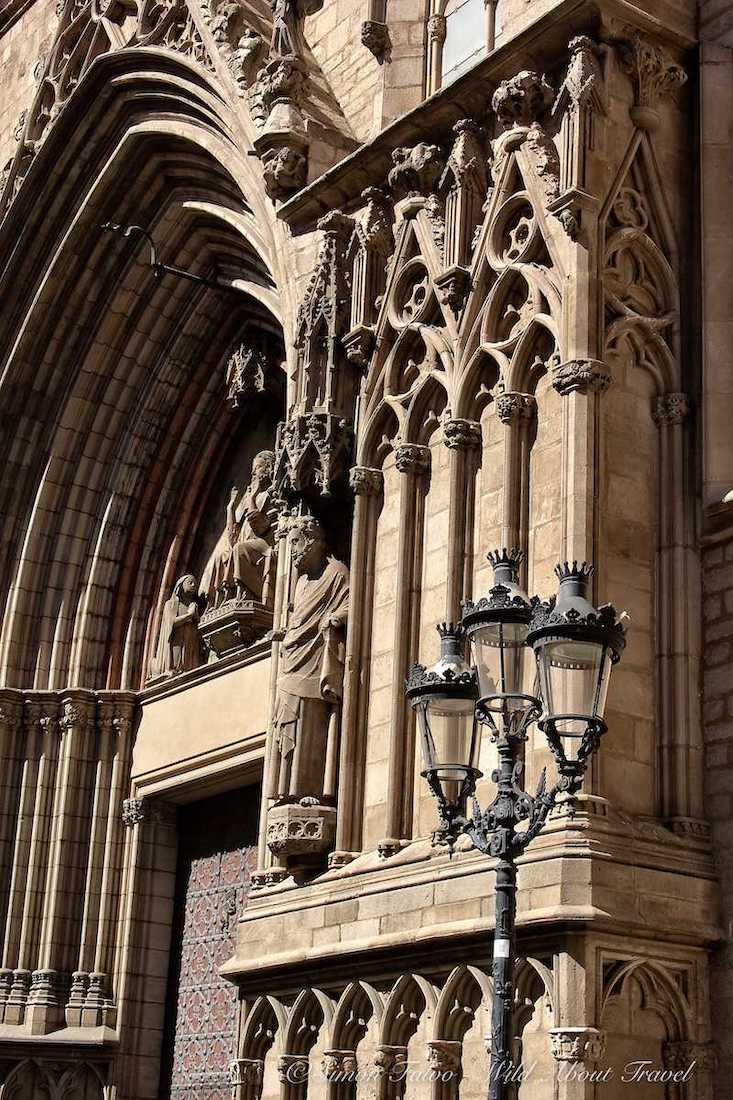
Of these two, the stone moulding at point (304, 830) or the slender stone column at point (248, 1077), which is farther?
the stone moulding at point (304, 830)

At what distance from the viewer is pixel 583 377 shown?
36.6ft

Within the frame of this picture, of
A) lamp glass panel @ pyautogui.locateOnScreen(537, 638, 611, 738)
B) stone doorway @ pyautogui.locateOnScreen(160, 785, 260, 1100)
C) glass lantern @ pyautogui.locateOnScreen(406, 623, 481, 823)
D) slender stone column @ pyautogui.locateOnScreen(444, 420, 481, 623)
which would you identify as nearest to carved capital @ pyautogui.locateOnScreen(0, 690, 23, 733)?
stone doorway @ pyautogui.locateOnScreen(160, 785, 260, 1100)

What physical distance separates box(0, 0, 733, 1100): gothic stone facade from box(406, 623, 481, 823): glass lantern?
186 cm

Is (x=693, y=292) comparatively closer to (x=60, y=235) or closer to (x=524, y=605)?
(x=524, y=605)

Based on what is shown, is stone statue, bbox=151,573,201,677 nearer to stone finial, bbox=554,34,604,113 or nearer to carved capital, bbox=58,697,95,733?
carved capital, bbox=58,697,95,733

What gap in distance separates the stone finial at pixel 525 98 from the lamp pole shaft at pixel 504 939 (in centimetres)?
548

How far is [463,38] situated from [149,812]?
8.21 m

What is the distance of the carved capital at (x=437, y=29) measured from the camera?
14.2 metres

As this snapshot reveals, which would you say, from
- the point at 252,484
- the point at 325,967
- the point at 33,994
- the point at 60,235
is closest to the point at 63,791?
the point at 33,994

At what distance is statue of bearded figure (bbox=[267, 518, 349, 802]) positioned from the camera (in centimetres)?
1271

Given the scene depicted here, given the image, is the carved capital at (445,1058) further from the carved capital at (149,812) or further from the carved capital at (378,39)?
the carved capital at (378,39)

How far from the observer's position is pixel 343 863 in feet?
40.0

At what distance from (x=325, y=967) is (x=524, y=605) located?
14.8ft

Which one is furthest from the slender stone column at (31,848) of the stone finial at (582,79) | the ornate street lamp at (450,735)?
the ornate street lamp at (450,735)
